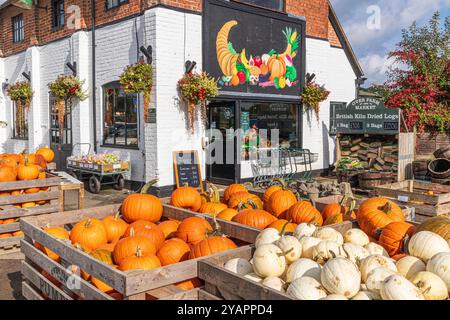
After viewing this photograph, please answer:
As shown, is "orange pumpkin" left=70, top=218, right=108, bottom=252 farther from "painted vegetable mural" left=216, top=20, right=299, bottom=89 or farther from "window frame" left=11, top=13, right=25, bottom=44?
"window frame" left=11, top=13, right=25, bottom=44

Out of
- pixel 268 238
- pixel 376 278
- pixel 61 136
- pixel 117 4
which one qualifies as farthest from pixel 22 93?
pixel 376 278

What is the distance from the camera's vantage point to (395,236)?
332 centimetres

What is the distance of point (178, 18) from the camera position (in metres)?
9.73

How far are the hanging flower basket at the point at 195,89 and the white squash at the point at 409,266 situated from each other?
7.29m

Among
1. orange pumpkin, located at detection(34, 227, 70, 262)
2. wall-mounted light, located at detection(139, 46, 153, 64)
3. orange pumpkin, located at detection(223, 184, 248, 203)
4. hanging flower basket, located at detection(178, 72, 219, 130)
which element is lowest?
orange pumpkin, located at detection(34, 227, 70, 262)

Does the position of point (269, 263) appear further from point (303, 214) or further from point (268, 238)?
point (303, 214)

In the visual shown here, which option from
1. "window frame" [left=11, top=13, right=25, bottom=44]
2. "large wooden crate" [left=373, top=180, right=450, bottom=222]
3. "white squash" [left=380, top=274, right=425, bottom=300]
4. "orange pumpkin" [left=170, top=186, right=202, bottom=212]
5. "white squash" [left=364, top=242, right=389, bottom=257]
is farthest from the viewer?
"window frame" [left=11, top=13, right=25, bottom=44]

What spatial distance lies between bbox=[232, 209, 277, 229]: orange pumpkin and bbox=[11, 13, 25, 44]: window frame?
46.7ft

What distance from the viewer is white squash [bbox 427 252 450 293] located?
8.27ft

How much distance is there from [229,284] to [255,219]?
144 cm

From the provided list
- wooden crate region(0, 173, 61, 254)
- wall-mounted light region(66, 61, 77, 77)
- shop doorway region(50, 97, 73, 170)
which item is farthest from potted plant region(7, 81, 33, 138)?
wooden crate region(0, 173, 61, 254)

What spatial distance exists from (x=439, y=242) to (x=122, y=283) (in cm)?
201
